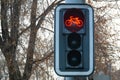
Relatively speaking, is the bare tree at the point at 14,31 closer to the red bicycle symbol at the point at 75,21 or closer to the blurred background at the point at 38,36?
the blurred background at the point at 38,36

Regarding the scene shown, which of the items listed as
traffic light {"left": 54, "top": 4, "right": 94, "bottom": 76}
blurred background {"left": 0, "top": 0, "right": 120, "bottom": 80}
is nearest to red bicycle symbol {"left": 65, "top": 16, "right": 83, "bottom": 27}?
traffic light {"left": 54, "top": 4, "right": 94, "bottom": 76}

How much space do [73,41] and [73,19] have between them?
0.35m

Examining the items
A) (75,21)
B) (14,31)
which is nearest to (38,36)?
(14,31)

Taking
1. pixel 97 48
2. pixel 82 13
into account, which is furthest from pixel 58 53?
pixel 97 48

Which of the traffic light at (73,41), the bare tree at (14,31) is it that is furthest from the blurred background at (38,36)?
the traffic light at (73,41)

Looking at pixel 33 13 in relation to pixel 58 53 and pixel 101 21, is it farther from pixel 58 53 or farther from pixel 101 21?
pixel 58 53

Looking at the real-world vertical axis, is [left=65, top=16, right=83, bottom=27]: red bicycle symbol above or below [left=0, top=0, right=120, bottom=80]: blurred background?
above

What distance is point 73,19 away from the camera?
8.10 meters

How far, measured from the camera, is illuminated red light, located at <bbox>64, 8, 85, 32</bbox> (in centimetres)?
806

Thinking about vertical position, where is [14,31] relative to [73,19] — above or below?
below

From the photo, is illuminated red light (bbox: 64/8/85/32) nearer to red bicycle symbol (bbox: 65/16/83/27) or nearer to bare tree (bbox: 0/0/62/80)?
red bicycle symbol (bbox: 65/16/83/27)

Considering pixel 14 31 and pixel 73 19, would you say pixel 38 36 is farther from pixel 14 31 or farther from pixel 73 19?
pixel 73 19

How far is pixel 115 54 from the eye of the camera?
24125 mm

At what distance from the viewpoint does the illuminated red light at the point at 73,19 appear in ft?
26.5
